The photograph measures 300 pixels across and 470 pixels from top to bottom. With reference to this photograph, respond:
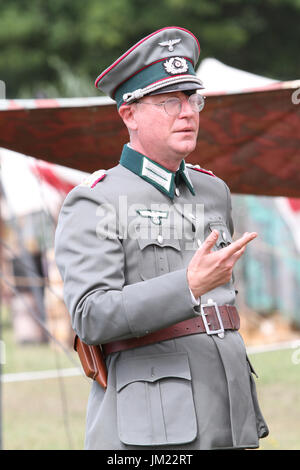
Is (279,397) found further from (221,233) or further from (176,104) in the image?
(176,104)

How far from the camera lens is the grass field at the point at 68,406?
6.37 m

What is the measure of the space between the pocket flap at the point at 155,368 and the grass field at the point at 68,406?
262 centimetres

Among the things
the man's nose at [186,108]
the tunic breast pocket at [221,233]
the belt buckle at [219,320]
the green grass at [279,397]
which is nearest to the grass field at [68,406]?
the green grass at [279,397]

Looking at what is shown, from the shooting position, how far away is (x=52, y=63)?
1766 cm

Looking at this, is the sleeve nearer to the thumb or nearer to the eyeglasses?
the thumb

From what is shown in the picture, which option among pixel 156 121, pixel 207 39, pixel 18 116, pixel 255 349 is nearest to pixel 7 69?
pixel 207 39

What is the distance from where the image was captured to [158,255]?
8.60ft

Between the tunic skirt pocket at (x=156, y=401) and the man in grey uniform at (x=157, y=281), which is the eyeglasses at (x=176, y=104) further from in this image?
the tunic skirt pocket at (x=156, y=401)

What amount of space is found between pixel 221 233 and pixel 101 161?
5.24 ft

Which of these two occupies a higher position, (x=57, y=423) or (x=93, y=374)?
(x=57, y=423)

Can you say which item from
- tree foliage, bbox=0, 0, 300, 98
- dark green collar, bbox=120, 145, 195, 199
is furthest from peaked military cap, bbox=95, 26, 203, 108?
tree foliage, bbox=0, 0, 300, 98

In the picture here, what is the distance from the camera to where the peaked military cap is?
2.70m
